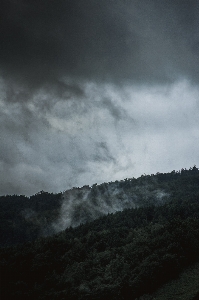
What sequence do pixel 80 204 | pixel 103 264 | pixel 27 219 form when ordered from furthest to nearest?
pixel 80 204
pixel 27 219
pixel 103 264

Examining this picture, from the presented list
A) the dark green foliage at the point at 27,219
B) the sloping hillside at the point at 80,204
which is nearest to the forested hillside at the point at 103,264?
the sloping hillside at the point at 80,204

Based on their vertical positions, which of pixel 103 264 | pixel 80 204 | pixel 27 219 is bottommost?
pixel 103 264

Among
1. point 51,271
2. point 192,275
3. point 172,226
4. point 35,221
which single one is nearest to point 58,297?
point 51,271

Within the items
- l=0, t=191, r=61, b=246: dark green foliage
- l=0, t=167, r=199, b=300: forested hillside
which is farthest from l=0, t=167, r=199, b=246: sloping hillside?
l=0, t=167, r=199, b=300: forested hillside

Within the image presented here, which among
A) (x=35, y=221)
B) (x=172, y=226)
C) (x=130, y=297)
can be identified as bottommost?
(x=130, y=297)

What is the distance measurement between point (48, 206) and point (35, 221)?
780 inches

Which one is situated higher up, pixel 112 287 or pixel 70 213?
pixel 70 213

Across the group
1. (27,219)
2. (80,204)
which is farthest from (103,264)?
(80,204)

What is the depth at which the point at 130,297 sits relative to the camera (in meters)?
26.9

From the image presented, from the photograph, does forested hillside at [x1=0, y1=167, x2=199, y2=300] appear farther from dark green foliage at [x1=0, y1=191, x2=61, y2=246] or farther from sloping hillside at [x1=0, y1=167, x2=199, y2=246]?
dark green foliage at [x1=0, y1=191, x2=61, y2=246]

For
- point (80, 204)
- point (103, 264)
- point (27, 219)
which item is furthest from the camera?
point (80, 204)

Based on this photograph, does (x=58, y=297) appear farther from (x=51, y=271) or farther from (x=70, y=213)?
(x=70, y=213)

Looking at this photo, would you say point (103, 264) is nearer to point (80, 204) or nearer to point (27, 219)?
point (27, 219)

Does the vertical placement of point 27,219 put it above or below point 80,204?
below
